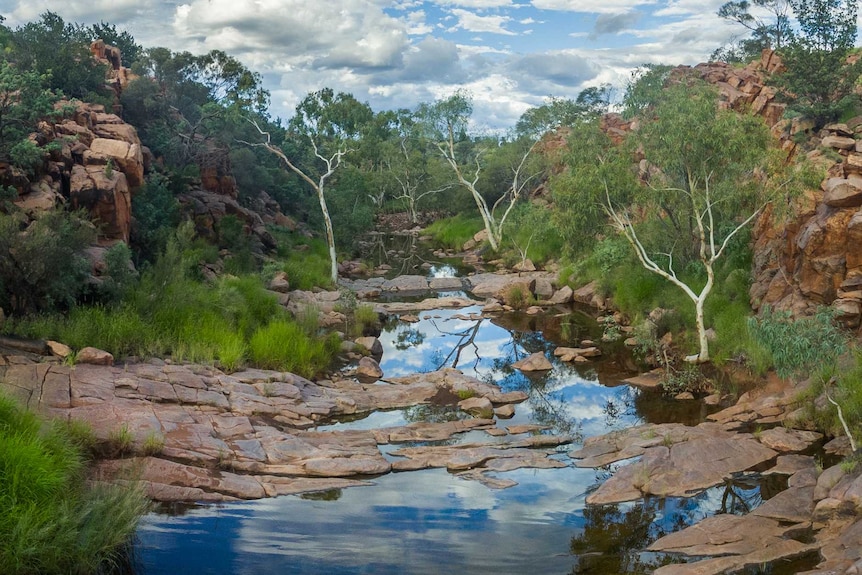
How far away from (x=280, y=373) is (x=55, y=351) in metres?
5.08

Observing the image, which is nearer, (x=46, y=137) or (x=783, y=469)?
(x=783, y=469)

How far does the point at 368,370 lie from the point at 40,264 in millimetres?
8527

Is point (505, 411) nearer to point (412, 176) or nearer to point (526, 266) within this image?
point (526, 266)

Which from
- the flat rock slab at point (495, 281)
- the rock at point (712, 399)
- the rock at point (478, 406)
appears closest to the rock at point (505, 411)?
the rock at point (478, 406)

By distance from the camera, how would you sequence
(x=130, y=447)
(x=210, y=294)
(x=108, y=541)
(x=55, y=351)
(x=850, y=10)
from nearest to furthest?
(x=108, y=541) → (x=130, y=447) → (x=55, y=351) → (x=210, y=294) → (x=850, y=10)

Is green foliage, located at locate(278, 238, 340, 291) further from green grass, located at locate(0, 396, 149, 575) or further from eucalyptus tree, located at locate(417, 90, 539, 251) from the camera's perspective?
green grass, located at locate(0, 396, 149, 575)

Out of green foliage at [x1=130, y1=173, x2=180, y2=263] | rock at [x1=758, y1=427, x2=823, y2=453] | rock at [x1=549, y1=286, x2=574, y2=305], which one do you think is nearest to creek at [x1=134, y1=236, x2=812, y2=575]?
rock at [x1=758, y1=427, x2=823, y2=453]

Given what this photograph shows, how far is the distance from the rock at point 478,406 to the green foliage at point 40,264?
31.3 ft

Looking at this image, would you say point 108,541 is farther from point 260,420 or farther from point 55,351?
point 55,351

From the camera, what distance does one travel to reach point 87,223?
18.7 metres

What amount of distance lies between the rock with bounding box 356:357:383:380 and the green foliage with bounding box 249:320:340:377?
909 millimetres

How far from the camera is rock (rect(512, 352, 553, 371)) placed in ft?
71.2

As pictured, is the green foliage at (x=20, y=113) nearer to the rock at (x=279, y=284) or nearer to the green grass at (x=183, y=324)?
the green grass at (x=183, y=324)

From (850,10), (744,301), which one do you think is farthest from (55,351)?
(850,10)
